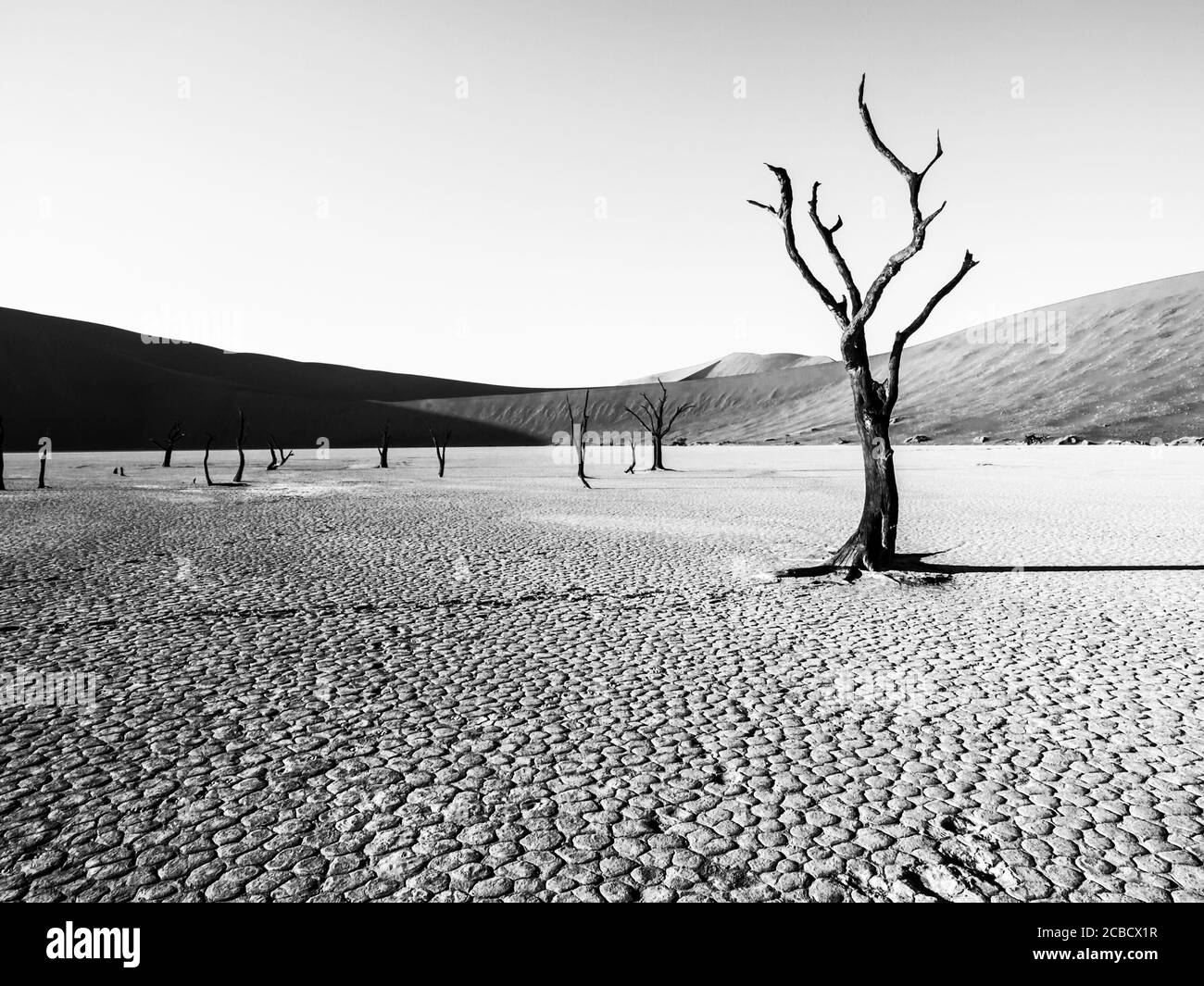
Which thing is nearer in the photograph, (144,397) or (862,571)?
(862,571)

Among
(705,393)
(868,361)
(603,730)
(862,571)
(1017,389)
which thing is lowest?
(603,730)

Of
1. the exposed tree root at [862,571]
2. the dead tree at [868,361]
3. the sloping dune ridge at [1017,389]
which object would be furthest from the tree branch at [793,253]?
the sloping dune ridge at [1017,389]

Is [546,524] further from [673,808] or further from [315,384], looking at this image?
[315,384]

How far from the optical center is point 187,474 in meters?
46.8

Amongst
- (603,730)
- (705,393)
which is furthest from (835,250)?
(705,393)

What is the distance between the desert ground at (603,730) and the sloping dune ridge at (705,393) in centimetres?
9107

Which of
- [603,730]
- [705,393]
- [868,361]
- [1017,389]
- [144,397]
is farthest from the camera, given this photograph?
[705,393]

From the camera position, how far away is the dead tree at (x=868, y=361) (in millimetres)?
11984

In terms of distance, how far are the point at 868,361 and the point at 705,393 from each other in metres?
160

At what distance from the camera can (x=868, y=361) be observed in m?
11.9

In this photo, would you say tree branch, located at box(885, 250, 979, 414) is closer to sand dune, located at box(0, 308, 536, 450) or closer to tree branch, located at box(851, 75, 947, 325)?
tree branch, located at box(851, 75, 947, 325)

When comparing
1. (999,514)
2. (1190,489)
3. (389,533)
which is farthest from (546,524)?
(1190,489)

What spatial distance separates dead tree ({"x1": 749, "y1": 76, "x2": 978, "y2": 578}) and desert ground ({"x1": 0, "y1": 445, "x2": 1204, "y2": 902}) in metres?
1.10

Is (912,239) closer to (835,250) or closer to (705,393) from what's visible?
(835,250)
